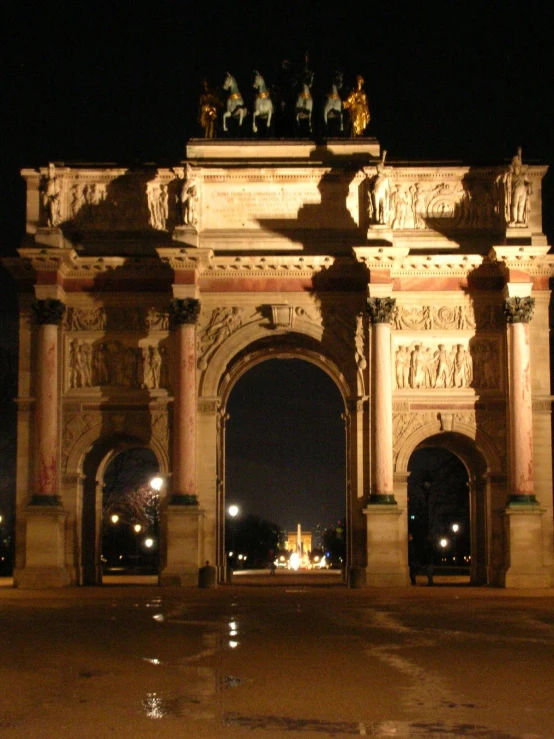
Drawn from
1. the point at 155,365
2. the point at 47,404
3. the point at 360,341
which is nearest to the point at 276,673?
the point at 47,404

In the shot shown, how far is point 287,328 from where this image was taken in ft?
127

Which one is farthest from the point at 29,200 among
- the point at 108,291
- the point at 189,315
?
the point at 189,315

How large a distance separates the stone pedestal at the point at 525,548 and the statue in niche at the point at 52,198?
15865 millimetres

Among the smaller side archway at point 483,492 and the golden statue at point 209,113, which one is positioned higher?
the golden statue at point 209,113

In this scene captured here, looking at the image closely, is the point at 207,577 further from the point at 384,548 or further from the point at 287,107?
the point at 287,107

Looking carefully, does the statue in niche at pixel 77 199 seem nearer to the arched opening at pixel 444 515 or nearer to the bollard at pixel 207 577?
the bollard at pixel 207 577

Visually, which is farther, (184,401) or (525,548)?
(184,401)

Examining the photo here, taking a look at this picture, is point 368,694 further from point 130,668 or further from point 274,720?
point 130,668

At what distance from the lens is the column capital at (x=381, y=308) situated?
122 ft

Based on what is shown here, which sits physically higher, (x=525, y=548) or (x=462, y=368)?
(x=462, y=368)

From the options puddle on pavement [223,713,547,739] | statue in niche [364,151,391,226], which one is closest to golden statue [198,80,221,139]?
statue in niche [364,151,391,226]

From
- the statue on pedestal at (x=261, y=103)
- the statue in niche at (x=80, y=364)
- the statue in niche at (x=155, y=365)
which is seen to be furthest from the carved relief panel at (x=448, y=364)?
the statue in niche at (x=80, y=364)

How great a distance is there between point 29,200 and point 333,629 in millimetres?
23187

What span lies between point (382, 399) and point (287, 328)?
3.71 metres
